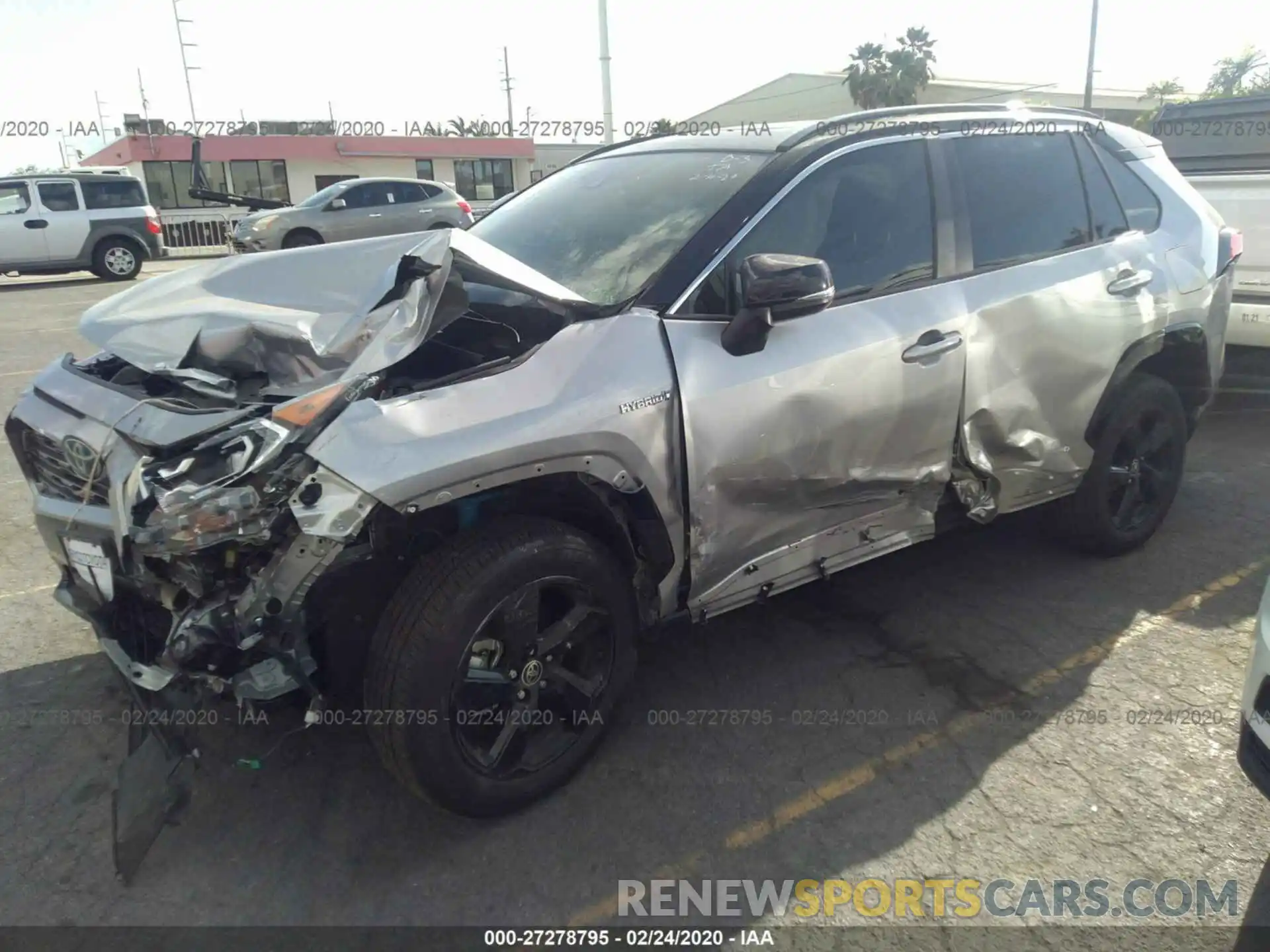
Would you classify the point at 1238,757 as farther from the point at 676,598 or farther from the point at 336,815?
the point at 336,815

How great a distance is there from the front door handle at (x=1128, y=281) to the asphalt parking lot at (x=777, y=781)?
1.30 m

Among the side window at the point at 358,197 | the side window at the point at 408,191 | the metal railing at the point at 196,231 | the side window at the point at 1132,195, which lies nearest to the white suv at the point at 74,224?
the side window at the point at 358,197

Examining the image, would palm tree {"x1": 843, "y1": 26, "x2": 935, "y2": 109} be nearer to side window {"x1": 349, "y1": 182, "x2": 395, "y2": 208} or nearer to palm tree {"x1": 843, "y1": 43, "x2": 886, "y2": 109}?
palm tree {"x1": 843, "y1": 43, "x2": 886, "y2": 109}

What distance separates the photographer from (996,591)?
13.4ft

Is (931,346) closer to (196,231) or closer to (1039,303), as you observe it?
(1039,303)

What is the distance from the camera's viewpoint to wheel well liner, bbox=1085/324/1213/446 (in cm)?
398

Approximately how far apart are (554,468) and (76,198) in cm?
1786

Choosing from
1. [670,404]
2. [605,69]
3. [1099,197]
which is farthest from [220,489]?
[605,69]

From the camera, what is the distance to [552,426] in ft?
8.21

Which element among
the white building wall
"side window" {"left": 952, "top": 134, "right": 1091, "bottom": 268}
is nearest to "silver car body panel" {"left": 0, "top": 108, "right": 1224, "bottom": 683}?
"side window" {"left": 952, "top": 134, "right": 1091, "bottom": 268}

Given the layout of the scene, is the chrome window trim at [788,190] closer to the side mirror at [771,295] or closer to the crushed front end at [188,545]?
the side mirror at [771,295]

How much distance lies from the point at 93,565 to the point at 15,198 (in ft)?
56.8

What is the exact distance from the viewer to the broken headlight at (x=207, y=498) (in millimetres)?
2203

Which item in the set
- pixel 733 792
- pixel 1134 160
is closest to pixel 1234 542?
pixel 1134 160
